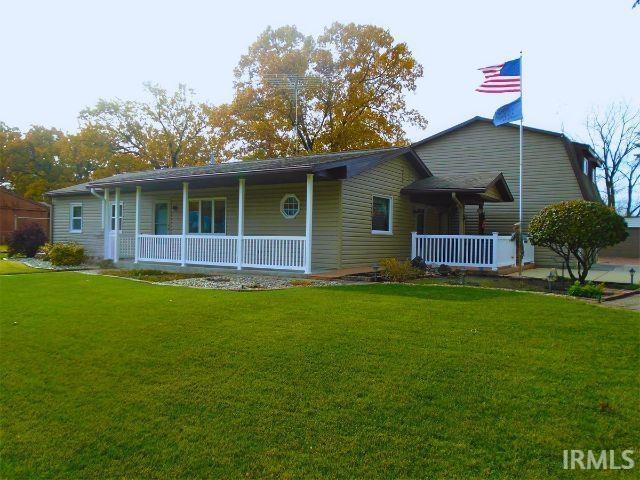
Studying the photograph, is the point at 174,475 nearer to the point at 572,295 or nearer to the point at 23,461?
the point at 23,461

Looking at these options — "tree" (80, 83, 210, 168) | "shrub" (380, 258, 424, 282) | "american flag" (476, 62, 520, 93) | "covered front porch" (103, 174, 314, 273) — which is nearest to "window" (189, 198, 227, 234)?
"covered front porch" (103, 174, 314, 273)

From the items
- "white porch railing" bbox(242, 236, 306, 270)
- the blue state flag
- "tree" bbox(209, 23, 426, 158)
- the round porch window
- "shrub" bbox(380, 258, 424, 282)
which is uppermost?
"tree" bbox(209, 23, 426, 158)

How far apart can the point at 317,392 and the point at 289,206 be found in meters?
10.9

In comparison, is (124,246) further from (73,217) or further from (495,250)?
(495,250)

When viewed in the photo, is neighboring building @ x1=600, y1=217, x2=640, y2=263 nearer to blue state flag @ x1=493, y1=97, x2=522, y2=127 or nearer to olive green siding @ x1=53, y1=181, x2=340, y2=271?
blue state flag @ x1=493, y1=97, x2=522, y2=127

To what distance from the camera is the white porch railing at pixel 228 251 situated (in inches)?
510

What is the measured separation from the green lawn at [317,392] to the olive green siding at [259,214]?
660cm

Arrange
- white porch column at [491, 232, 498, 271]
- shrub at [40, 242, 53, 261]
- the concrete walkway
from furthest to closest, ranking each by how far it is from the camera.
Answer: shrub at [40, 242, 53, 261], white porch column at [491, 232, 498, 271], the concrete walkway

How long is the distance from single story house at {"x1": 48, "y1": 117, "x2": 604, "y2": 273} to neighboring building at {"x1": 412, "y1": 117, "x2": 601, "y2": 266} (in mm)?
234

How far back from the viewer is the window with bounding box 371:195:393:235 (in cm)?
1486

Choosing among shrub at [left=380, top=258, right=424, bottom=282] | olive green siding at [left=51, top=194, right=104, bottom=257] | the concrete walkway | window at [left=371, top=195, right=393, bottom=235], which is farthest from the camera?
olive green siding at [left=51, top=194, right=104, bottom=257]

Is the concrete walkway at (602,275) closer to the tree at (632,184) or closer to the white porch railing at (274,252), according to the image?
the white porch railing at (274,252)

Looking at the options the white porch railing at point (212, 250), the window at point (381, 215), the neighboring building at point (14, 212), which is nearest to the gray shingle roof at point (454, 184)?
the window at point (381, 215)

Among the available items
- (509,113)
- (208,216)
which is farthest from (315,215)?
(509,113)
